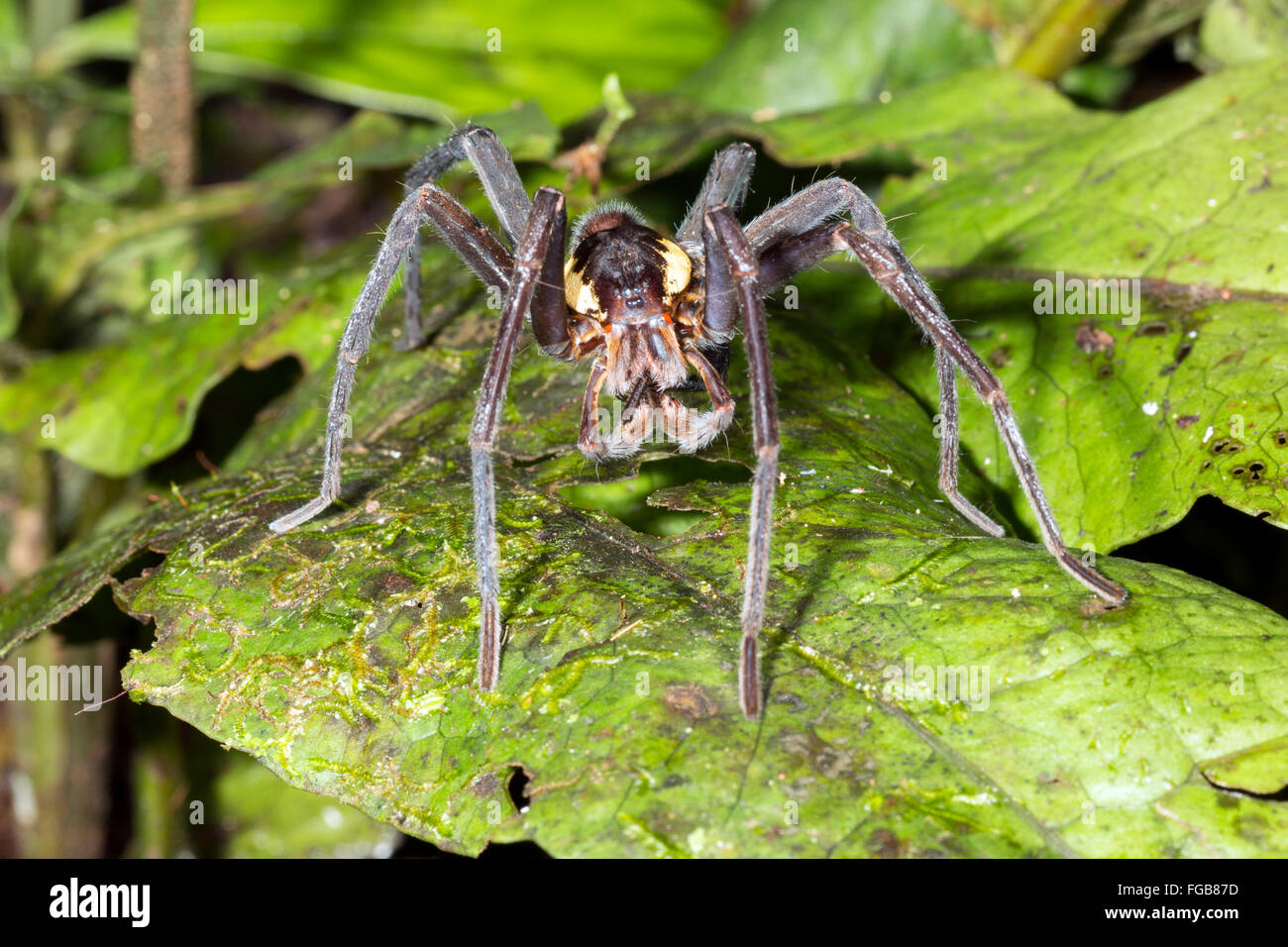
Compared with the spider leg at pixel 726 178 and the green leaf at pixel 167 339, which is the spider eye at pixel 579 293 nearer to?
the spider leg at pixel 726 178

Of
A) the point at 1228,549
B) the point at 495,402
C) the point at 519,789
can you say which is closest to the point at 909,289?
the point at 495,402

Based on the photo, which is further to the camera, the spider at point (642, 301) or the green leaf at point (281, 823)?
the green leaf at point (281, 823)

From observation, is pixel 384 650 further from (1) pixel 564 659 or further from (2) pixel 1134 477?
(2) pixel 1134 477

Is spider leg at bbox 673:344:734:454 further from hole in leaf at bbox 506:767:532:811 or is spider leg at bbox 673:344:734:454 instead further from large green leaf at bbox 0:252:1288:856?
hole in leaf at bbox 506:767:532:811

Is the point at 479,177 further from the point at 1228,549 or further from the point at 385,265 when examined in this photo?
the point at 1228,549

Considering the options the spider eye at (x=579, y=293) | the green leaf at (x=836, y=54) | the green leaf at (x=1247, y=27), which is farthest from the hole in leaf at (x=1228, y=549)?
the green leaf at (x=836, y=54)

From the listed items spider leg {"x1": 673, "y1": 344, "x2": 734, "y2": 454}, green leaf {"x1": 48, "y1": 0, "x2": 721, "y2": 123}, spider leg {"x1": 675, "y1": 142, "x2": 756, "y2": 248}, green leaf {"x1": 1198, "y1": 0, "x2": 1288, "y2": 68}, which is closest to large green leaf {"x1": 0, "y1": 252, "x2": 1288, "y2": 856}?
spider leg {"x1": 673, "y1": 344, "x2": 734, "y2": 454}
